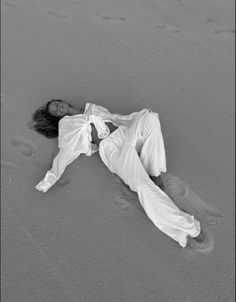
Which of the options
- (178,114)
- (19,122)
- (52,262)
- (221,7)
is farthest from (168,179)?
(221,7)

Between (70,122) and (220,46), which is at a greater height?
(220,46)

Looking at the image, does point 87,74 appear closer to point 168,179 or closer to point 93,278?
point 168,179

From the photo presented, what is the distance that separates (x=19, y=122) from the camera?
2.72 metres

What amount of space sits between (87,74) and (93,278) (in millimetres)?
1446

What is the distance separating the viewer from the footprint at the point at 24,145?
102 inches

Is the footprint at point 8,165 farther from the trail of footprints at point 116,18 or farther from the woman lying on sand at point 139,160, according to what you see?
the trail of footprints at point 116,18

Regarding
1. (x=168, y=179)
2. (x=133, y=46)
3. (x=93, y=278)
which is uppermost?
(x=133, y=46)

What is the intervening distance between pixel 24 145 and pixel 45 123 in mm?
180

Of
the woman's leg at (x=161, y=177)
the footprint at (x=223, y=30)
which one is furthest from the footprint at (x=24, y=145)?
the footprint at (x=223, y=30)

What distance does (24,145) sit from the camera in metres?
2.61

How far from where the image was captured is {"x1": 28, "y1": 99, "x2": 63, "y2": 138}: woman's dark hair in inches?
102

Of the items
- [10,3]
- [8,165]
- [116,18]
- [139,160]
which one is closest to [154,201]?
[139,160]

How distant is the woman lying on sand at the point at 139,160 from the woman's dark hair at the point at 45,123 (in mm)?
12

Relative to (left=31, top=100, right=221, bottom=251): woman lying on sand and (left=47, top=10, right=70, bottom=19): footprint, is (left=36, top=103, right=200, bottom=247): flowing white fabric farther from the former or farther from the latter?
(left=47, top=10, right=70, bottom=19): footprint
